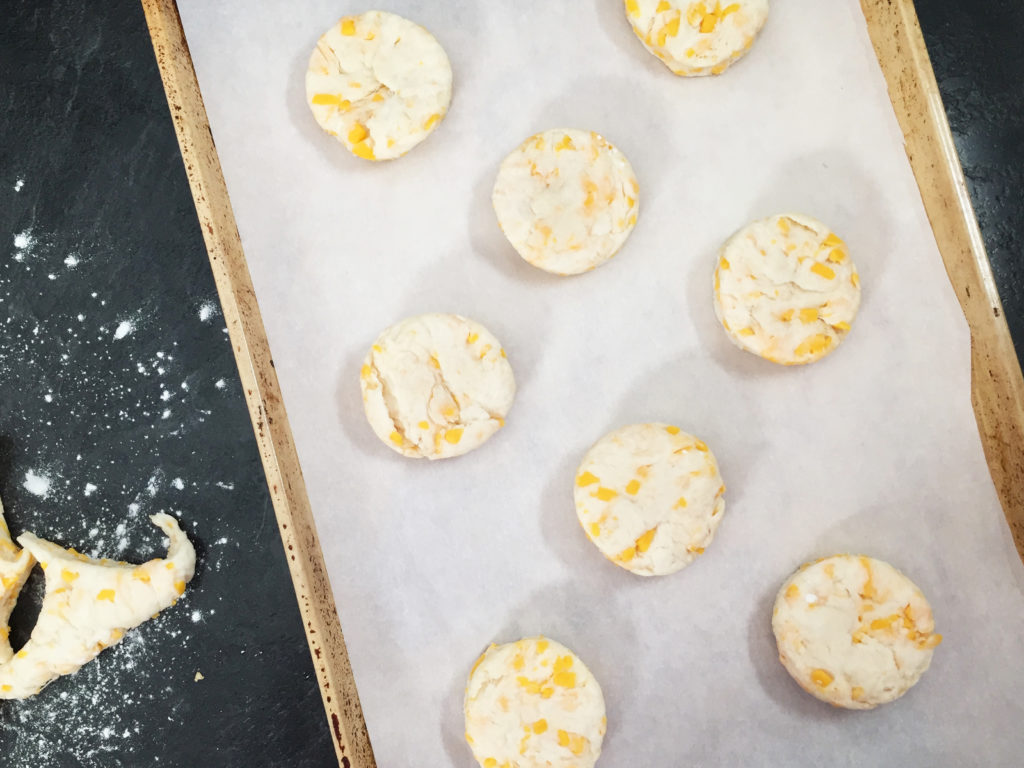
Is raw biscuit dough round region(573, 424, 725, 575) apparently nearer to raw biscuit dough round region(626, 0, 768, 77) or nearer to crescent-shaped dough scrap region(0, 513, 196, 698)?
Result: raw biscuit dough round region(626, 0, 768, 77)

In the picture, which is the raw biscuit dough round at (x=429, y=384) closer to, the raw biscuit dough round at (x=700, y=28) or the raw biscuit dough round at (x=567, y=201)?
the raw biscuit dough round at (x=567, y=201)

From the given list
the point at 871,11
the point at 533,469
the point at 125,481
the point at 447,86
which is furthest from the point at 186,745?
the point at 871,11

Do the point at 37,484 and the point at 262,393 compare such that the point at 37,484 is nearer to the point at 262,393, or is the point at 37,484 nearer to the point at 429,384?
the point at 262,393

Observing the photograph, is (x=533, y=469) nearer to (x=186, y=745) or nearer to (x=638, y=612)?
(x=638, y=612)

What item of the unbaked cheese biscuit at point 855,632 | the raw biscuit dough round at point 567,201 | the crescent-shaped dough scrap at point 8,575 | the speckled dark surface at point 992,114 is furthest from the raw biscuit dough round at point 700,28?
the crescent-shaped dough scrap at point 8,575

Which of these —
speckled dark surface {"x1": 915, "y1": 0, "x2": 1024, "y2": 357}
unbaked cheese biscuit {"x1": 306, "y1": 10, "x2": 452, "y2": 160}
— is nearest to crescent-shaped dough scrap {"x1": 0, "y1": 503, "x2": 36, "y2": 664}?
unbaked cheese biscuit {"x1": 306, "y1": 10, "x2": 452, "y2": 160}

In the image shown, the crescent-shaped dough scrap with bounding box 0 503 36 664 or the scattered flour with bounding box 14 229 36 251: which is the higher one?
the scattered flour with bounding box 14 229 36 251
